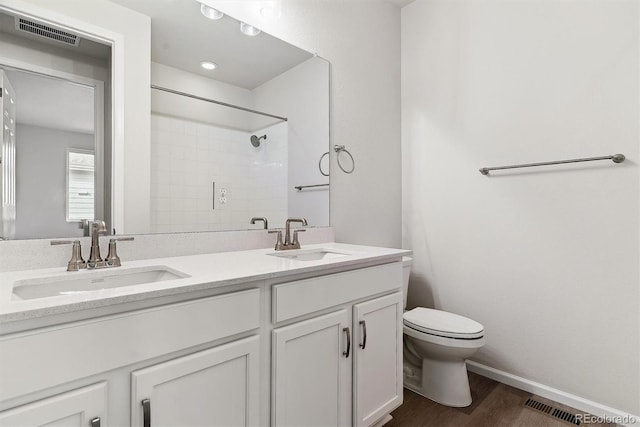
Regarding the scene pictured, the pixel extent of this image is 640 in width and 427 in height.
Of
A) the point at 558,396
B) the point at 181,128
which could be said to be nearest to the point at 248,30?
the point at 181,128

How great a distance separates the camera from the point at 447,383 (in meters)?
1.78

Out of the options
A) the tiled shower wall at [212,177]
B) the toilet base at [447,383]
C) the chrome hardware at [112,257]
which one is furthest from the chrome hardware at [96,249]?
the toilet base at [447,383]

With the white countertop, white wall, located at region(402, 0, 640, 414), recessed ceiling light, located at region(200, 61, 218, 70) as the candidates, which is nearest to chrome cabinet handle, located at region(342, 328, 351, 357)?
the white countertop

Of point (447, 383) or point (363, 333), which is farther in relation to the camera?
point (447, 383)

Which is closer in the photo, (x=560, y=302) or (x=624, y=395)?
(x=624, y=395)

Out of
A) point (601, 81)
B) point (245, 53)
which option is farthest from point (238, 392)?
point (601, 81)

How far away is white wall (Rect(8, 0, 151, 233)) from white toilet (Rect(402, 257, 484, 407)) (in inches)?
57.5

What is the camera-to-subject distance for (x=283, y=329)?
1.12 meters

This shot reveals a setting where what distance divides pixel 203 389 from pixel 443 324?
1339 millimetres

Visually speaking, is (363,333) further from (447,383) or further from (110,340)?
(110,340)

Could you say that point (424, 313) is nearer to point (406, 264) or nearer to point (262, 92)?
point (406, 264)

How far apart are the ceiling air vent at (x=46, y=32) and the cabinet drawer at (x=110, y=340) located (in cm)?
103

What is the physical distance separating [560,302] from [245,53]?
2.13m

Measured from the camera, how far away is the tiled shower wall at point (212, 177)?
55.2 inches
